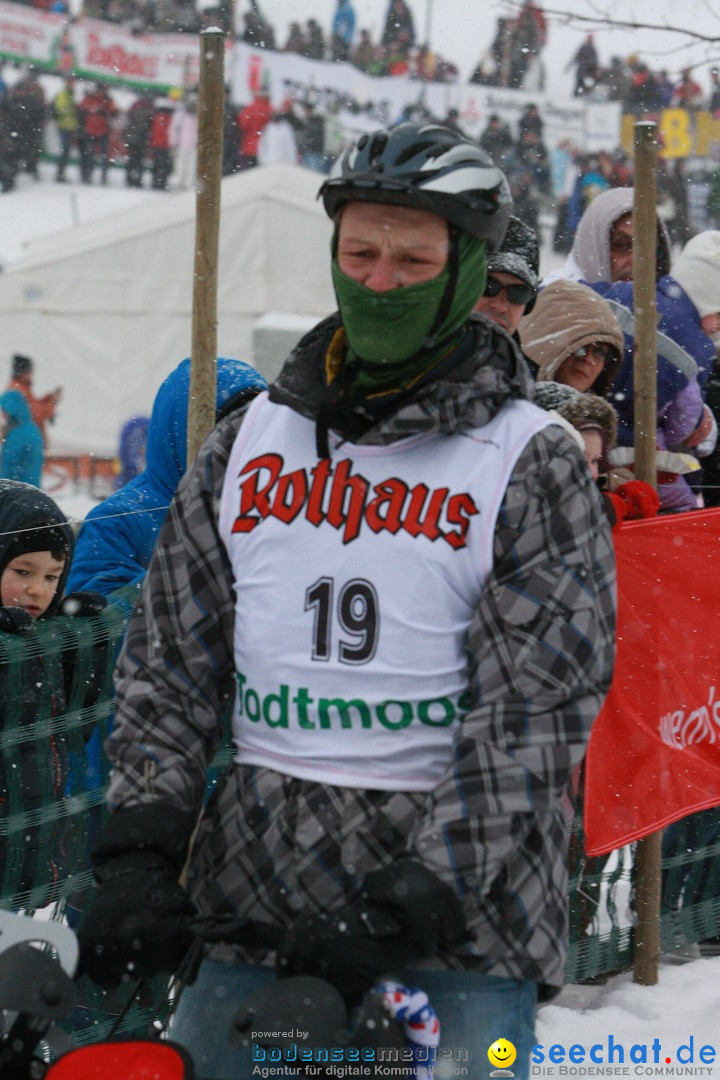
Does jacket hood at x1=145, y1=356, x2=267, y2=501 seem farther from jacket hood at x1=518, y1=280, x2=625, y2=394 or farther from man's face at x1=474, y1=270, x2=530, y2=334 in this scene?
jacket hood at x1=518, y1=280, x2=625, y2=394

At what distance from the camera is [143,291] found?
1612 cm

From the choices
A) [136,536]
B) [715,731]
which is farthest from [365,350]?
[715,731]

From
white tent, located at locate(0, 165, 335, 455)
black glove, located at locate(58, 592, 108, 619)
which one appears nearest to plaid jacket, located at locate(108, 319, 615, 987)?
black glove, located at locate(58, 592, 108, 619)

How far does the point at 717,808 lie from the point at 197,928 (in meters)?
3.06

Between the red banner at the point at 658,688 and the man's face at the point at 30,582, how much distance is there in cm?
155

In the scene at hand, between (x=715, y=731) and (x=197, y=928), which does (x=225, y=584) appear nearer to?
(x=197, y=928)

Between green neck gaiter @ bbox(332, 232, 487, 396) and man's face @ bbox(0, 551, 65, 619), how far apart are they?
6.86ft

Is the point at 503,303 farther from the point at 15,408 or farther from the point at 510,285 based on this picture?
the point at 15,408

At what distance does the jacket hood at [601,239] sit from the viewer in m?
5.05

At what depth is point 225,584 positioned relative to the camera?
2035 millimetres

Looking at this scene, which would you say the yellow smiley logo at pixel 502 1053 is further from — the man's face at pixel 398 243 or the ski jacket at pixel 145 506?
the ski jacket at pixel 145 506

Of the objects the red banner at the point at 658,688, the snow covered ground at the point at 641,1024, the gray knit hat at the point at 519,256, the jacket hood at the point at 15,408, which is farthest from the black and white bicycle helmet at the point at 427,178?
the jacket hood at the point at 15,408

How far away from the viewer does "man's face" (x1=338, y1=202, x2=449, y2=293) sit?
1955 mm

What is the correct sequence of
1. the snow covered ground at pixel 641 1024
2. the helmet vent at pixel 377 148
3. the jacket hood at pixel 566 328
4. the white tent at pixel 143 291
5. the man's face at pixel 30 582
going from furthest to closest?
1. the white tent at pixel 143 291
2. the jacket hood at pixel 566 328
3. the man's face at pixel 30 582
4. the snow covered ground at pixel 641 1024
5. the helmet vent at pixel 377 148
